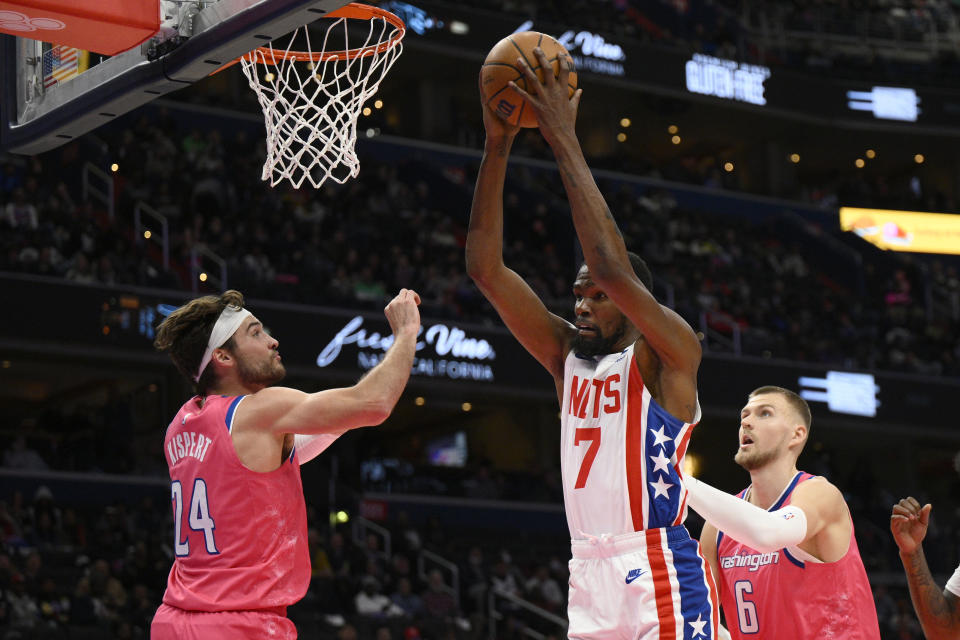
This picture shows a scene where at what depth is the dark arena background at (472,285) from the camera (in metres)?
16.6

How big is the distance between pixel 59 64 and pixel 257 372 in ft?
7.61

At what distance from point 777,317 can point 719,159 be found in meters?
8.98

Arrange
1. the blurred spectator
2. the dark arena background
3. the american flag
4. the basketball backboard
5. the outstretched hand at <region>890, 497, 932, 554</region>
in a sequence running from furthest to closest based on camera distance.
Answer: the blurred spectator
the dark arena background
the american flag
the outstretched hand at <region>890, 497, 932, 554</region>
the basketball backboard

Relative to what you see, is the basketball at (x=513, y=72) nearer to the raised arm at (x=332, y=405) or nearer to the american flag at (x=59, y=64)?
the raised arm at (x=332, y=405)

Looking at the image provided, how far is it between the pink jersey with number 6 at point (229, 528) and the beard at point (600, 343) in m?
1.08

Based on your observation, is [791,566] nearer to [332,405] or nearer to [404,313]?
[404,313]

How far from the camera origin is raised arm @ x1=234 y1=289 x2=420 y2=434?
4332 millimetres

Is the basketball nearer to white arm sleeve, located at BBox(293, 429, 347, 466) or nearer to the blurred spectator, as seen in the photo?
white arm sleeve, located at BBox(293, 429, 347, 466)

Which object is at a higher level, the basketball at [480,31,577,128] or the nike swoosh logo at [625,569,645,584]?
the basketball at [480,31,577,128]

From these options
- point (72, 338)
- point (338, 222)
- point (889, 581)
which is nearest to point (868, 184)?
point (889, 581)

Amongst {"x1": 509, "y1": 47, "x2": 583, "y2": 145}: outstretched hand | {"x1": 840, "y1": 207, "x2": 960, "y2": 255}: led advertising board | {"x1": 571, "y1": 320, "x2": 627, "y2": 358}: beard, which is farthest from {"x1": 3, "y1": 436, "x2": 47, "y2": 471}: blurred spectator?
{"x1": 840, "y1": 207, "x2": 960, "y2": 255}: led advertising board

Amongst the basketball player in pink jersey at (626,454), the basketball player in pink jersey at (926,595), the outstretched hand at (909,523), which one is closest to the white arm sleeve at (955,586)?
the basketball player in pink jersey at (926,595)

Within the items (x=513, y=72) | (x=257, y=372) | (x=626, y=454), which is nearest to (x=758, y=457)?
(x=626, y=454)

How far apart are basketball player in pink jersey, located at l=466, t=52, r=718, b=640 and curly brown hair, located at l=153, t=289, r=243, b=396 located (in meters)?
1.26
